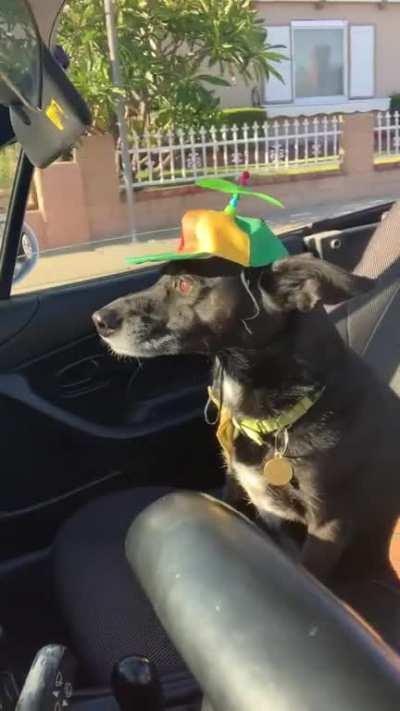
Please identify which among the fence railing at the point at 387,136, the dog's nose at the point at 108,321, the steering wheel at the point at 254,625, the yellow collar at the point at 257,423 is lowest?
the fence railing at the point at 387,136

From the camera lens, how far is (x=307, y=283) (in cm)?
212

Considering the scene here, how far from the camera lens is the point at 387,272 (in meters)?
2.36

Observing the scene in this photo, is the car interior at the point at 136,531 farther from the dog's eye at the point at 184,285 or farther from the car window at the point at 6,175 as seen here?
the dog's eye at the point at 184,285

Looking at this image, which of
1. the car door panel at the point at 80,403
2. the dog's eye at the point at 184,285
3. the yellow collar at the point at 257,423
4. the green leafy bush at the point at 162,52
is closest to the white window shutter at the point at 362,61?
the green leafy bush at the point at 162,52

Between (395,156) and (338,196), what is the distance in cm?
151

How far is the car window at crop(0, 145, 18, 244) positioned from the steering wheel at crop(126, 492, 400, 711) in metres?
1.37

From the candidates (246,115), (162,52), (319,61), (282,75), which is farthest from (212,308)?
(319,61)

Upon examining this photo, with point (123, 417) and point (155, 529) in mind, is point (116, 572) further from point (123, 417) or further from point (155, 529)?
point (155, 529)

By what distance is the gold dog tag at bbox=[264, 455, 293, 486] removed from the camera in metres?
2.20

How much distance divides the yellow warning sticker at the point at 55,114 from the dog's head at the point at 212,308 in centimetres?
63

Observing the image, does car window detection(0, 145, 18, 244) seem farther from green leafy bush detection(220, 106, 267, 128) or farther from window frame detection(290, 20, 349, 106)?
window frame detection(290, 20, 349, 106)

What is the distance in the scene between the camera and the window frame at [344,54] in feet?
61.3

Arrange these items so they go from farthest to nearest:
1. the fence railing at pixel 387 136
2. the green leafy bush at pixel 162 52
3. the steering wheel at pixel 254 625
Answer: the fence railing at pixel 387 136 < the green leafy bush at pixel 162 52 < the steering wheel at pixel 254 625

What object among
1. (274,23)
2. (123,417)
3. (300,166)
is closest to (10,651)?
(123,417)
